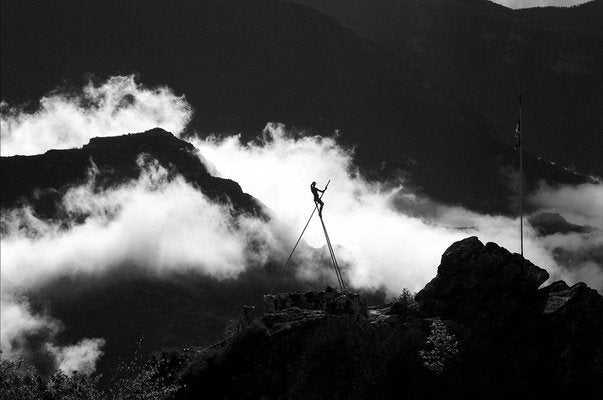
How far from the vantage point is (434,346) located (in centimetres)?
7612

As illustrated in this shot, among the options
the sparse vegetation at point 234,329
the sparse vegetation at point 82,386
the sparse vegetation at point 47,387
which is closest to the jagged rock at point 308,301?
the sparse vegetation at point 234,329

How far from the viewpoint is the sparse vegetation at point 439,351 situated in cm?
7462

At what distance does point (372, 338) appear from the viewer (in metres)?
74.8

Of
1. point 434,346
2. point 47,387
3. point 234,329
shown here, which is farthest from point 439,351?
point 47,387

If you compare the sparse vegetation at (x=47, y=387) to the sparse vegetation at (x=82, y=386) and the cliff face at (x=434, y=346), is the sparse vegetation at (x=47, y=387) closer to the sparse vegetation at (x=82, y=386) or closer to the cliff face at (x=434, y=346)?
the sparse vegetation at (x=82, y=386)

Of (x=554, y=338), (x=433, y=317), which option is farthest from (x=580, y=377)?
(x=433, y=317)

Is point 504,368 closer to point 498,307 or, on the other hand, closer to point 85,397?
point 498,307

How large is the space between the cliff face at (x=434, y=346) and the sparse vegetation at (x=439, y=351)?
11 centimetres

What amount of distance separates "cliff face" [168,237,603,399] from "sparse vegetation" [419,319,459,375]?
0.36 ft

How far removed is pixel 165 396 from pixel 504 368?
1355 inches

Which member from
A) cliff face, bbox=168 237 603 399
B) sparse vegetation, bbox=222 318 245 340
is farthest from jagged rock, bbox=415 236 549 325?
sparse vegetation, bbox=222 318 245 340

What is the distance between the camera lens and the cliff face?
7088cm

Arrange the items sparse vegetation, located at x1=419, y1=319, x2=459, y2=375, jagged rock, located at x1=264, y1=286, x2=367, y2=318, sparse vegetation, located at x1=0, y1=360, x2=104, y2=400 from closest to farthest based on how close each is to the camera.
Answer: sparse vegetation, located at x1=0, y1=360, x2=104, y2=400, sparse vegetation, located at x1=419, y1=319, x2=459, y2=375, jagged rock, located at x1=264, y1=286, x2=367, y2=318

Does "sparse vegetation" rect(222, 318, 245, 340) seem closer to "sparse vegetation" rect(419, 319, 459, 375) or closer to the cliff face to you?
the cliff face
